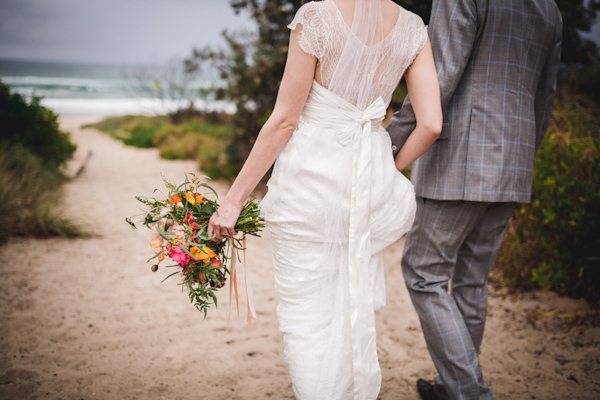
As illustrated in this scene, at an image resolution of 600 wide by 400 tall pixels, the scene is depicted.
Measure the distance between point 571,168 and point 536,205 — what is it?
0.40 metres

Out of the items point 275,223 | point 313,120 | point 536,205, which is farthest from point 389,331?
point 313,120

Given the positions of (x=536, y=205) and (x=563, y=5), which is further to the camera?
(x=563, y=5)

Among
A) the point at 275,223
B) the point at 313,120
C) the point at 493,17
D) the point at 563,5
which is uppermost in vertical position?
the point at 563,5

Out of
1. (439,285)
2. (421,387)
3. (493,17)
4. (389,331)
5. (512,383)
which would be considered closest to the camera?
(493,17)

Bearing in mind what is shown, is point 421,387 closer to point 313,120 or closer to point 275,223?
point 275,223

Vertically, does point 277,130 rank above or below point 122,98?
below

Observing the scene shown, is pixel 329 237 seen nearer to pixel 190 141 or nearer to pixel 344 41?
pixel 344 41

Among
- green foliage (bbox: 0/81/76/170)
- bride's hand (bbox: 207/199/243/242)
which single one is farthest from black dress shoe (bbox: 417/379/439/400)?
green foliage (bbox: 0/81/76/170)

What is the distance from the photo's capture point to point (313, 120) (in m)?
1.46

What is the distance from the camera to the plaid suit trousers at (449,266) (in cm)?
175

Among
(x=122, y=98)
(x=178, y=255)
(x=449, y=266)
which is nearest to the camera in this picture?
(x=178, y=255)

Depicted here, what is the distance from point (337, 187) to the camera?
4.82ft

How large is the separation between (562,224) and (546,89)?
5.55ft

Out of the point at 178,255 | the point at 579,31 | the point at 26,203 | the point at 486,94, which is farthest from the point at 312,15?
the point at 579,31
